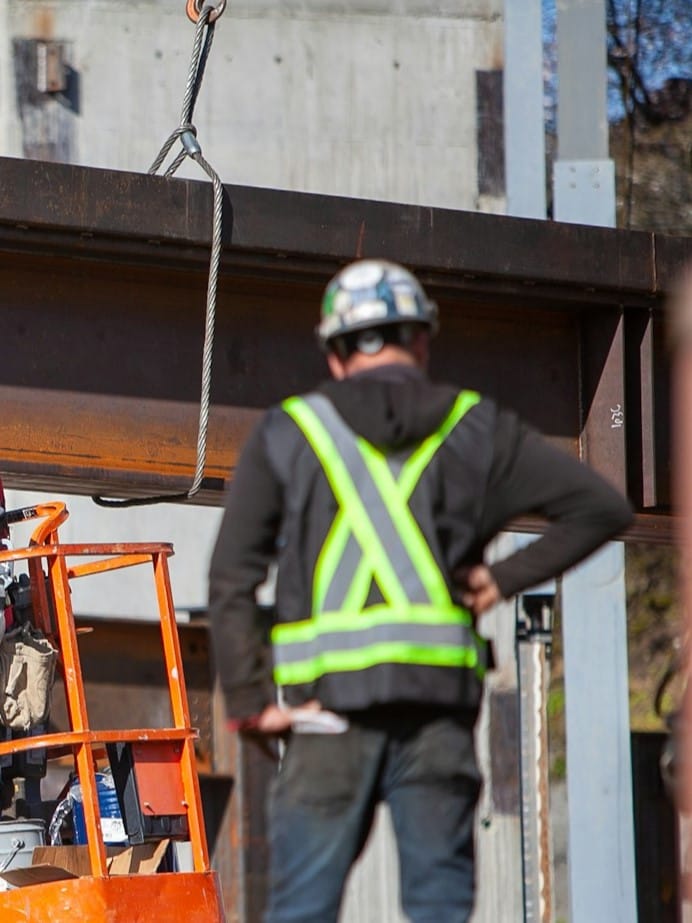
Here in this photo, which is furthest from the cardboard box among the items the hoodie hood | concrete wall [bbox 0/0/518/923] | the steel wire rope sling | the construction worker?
concrete wall [bbox 0/0/518/923]

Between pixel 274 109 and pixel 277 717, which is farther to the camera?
pixel 274 109

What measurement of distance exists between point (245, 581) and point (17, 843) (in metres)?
2.86

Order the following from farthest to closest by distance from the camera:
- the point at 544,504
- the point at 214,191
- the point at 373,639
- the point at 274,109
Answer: the point at 274,109
the point at 214,191
the point at 544,504
the point at 373,639

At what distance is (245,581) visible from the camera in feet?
14.8

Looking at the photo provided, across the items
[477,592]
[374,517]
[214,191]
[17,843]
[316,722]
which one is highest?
[214,191]

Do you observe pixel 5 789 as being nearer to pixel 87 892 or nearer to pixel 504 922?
pixel 87 892

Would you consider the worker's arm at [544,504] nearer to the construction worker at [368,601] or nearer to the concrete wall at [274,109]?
the construction worker at [368,601]

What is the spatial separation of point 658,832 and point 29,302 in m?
6.34

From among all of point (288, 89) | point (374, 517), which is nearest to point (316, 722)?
point (374, 517)

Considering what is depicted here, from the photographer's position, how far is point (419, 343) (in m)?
4.66

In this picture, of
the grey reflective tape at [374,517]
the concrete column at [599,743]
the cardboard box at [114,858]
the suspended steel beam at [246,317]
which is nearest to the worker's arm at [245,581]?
the grey reflective tape at [374,517]

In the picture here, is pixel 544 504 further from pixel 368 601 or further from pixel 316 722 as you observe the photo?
pixel 316 722

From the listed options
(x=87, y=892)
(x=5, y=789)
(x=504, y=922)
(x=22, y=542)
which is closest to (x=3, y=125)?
(x=22, y=542)

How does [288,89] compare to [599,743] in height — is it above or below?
above
